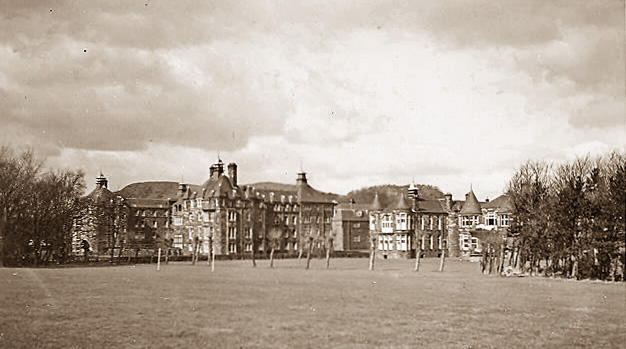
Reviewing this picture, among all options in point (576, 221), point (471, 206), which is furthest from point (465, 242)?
point (576, 221)

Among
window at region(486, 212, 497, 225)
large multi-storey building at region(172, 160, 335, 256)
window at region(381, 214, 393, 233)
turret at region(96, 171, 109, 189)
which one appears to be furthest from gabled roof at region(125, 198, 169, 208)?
window at region(486, 212, 497, 225)

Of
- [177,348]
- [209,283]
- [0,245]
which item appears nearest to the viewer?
[177,348]

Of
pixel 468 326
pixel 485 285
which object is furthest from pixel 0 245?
pixel 468 326

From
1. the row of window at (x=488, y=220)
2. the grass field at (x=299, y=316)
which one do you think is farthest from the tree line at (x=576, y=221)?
the row of window at (x=488, y=220)

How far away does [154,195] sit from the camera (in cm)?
10775

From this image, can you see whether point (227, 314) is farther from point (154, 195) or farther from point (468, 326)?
point (154, 195)

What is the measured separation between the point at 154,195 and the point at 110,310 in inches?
3433

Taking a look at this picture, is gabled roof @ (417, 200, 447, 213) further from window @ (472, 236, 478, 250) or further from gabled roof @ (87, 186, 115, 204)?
gabled roof @ (87, 186, 115, 204)

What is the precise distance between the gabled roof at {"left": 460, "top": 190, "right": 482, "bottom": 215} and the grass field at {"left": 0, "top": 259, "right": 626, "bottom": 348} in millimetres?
62044

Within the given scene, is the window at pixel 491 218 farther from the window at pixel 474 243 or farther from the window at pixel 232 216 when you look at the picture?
the window at pixel 232 216

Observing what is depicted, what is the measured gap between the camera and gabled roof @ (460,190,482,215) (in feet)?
314

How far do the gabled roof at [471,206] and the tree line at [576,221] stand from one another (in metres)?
35.9

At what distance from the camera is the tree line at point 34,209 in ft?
126

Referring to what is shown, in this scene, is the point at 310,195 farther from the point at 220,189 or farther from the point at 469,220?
the point at 469,220
